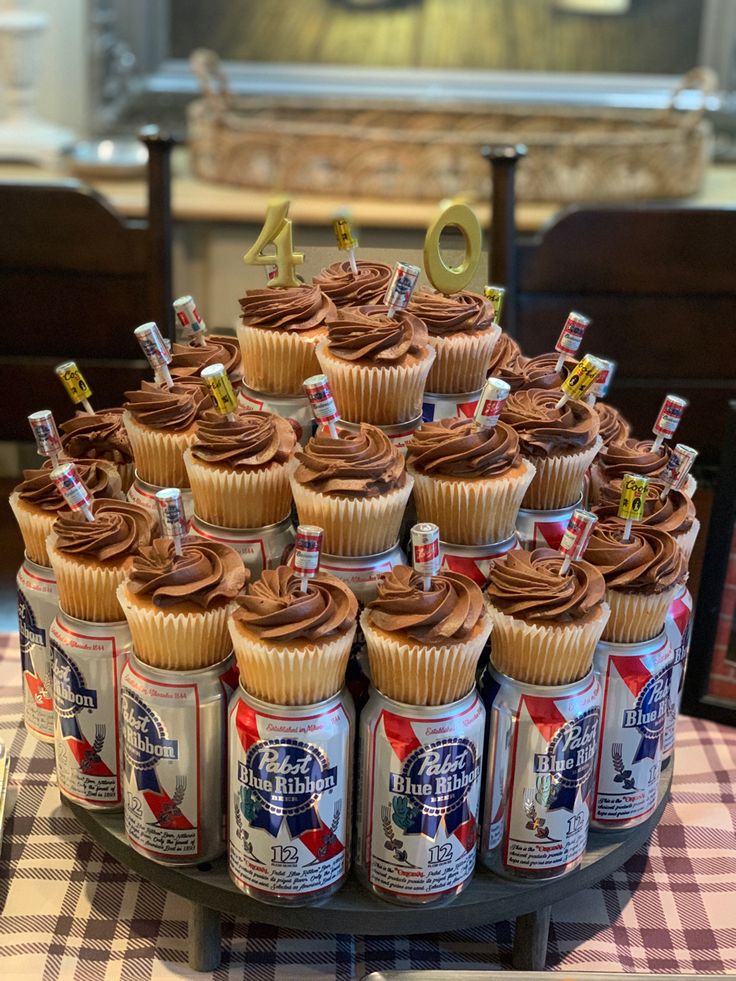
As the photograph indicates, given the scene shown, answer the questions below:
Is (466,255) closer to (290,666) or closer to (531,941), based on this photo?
(290,666)

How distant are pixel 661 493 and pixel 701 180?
240cm

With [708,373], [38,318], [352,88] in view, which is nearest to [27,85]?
[352,88]

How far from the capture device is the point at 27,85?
3.59 meters

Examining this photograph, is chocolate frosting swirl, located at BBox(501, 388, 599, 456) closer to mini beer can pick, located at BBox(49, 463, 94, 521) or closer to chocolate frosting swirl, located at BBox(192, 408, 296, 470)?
chocolate frosting swirl, located at BBox(192, 408, 296, 470)

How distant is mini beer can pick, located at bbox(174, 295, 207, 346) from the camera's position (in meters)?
1.29

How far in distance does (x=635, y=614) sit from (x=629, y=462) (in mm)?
193

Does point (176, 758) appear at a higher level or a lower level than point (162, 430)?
lower

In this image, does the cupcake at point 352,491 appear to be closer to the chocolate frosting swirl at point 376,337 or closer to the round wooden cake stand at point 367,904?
the chocolate frosting swirl at point 376,337

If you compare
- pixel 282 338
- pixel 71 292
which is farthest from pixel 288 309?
pixel 71 292

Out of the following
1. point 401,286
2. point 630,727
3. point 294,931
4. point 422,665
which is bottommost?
point 294,931

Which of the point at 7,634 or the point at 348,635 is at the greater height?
the point at 348,635

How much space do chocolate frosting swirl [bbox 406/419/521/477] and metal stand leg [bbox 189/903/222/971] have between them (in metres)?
0.39

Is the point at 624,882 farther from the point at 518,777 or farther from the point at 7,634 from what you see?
the point at 7,634

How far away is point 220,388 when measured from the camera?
3.32 feet
